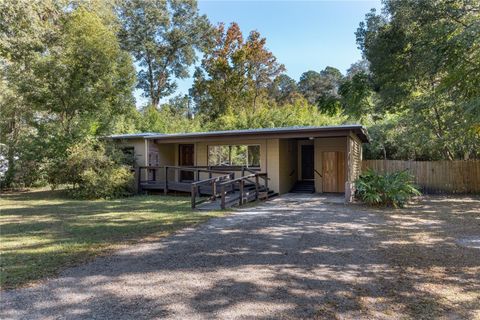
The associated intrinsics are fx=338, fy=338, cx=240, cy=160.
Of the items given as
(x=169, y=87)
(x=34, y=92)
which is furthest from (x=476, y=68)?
(x=169, y=87)

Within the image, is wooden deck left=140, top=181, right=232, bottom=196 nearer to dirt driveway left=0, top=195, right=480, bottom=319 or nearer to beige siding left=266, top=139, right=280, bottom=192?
beige siding left=266, top=139, right=280, bottom=192

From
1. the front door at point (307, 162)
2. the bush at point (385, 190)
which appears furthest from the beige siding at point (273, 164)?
the bush at point (385, 190)

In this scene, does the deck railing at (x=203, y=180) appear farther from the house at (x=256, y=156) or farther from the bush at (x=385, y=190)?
the bush at (x=385, y=190)

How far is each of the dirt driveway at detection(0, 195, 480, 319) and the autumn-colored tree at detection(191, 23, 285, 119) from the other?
77.5 feet

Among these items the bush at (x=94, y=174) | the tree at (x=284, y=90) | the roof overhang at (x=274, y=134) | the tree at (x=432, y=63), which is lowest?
the bush at (x=94, y=174)

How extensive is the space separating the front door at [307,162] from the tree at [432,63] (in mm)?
4227

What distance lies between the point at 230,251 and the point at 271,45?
2746 centimetres

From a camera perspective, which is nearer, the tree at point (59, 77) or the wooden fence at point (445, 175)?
the tree at point (59, 77)

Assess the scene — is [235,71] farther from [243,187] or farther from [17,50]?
[243,187]

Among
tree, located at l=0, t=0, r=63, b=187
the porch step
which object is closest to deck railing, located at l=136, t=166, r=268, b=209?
the porch step

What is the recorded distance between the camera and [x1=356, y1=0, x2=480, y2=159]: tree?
310 inches

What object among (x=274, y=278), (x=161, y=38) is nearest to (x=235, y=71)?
(x=161, y=38)

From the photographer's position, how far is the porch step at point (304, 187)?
1562 cm

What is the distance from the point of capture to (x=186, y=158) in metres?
17.7
